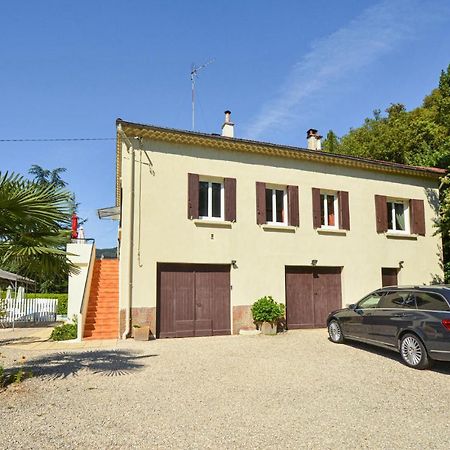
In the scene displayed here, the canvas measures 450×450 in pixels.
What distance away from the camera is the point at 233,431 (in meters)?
4.70

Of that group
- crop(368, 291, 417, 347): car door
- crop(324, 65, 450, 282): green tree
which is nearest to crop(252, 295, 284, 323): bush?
crop(368, 291, 417, 347): car door

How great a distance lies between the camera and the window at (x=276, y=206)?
14.2 meters

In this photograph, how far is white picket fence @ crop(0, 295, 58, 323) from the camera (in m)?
17.8

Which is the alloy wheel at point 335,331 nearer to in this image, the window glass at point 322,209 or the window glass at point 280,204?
the window glass at point 280,204

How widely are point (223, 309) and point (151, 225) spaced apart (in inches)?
140

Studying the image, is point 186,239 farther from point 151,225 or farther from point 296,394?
point 296,394

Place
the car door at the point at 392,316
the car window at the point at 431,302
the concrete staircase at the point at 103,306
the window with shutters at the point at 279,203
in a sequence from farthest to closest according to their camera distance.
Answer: the window with shutters at the point at 279,203 → the concrete staircase at the point at 103,306 → the car door at the point at 392,316 → the car window at the point at 431,302

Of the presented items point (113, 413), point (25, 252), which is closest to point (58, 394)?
point (113, 413)

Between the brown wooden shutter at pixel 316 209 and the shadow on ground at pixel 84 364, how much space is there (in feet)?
25.8

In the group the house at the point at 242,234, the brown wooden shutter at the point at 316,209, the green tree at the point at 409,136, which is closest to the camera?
the house at the point at 242,234

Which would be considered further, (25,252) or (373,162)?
(373,162)

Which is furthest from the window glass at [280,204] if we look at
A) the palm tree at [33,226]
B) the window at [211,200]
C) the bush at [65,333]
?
the palm tree at [33,226]

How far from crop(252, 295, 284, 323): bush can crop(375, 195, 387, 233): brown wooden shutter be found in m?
5.55

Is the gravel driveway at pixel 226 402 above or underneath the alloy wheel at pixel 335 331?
underneath
